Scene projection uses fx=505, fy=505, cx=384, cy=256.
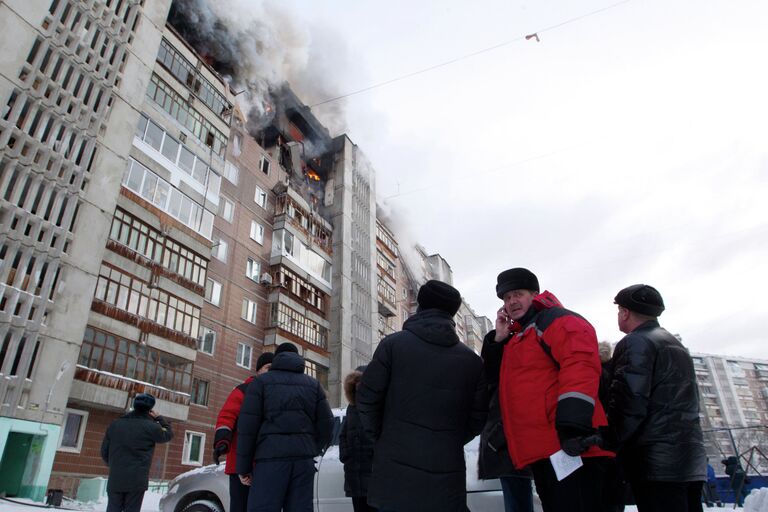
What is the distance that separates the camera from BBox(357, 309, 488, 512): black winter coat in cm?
283

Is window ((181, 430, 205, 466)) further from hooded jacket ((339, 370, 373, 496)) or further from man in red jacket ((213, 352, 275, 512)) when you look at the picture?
hooded jacket ((339, 370, 373, 496))

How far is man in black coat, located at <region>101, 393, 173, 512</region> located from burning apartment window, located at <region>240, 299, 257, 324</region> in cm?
1993

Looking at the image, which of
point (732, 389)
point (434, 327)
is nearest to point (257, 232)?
point (434, 327)

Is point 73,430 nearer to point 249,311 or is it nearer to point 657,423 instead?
point 249,311

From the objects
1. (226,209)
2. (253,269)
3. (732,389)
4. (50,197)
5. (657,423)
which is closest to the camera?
(657,423)

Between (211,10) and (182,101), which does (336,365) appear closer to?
(182,101)

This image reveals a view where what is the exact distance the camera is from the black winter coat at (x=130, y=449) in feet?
18.7

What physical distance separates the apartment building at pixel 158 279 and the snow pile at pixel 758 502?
17183 millimetres

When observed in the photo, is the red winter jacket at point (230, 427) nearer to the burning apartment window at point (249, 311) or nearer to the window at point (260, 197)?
the burning apartment window at point (249, 311)

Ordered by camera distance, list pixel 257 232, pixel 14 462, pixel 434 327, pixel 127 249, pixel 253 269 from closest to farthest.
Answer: pixel 434 327 → pixel 14 462 → pixel 127 249 → pixel 253 269 → pixel 257 232

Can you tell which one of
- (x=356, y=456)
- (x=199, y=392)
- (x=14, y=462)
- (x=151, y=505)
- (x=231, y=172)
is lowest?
(x=151, y=505)

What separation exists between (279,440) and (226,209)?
23.9m

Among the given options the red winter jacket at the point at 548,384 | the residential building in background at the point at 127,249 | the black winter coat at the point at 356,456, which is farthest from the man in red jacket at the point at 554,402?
the residential building in background at the point at 127,249

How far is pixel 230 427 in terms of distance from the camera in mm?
4934
